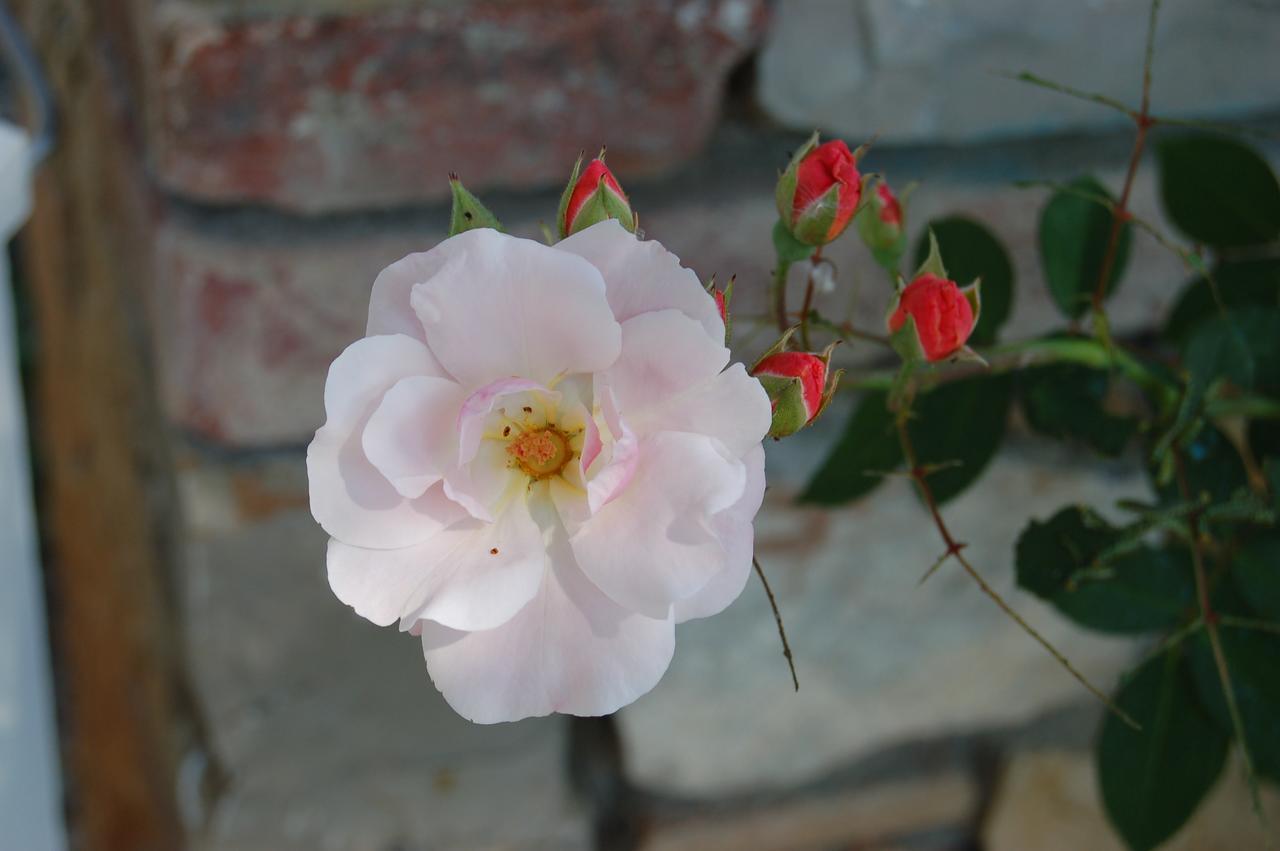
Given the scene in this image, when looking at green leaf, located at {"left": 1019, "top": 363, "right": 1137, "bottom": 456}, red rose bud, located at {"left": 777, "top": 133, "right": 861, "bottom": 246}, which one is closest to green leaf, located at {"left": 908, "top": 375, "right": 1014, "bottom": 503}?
green leaf, located at {"left": 1019, "top": 363, "right": 1137, "bottom": 456}

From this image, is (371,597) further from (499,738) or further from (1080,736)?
(1080,736)

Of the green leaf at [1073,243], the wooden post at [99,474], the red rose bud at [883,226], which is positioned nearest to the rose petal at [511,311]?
the red rose bud at [883,226]

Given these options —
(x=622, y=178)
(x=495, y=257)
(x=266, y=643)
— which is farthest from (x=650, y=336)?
(x=266, y=643)

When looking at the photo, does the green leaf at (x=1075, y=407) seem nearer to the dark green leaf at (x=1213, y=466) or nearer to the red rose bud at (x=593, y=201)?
the dark green leaf at (x=1213, y=466)

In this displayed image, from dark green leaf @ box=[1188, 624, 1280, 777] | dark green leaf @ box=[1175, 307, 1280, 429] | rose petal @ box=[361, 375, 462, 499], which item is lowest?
dark green leaf @ box=[1188, 624, 1280, 777]

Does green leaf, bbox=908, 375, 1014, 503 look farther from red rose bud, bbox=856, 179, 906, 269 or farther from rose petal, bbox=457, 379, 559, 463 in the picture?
rose petal, bbox=457, 379, 559, 463

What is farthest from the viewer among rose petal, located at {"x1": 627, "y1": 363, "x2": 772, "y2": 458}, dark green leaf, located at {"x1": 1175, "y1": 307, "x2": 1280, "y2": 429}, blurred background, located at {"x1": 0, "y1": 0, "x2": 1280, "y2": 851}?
blurred background, located at {"x1": 0, "y1": 0, "x2": 1280, "y2": 851}

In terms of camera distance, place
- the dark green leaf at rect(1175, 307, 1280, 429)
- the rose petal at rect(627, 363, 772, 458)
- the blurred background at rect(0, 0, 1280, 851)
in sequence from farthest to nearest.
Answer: the blurred background at rect(0, 0, 1280, 851) → the dark green leaf at rect(1175, 307, 1280, 429) → the rose petal at rect(627, 363, 772, 458)

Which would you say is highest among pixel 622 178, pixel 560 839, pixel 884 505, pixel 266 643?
pixel 622 178
